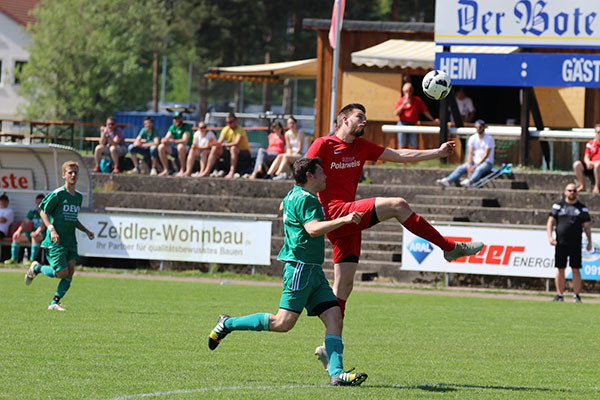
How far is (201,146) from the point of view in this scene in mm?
26859

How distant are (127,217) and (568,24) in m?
11.3

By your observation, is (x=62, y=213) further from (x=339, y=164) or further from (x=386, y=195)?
(x=386, y=195)

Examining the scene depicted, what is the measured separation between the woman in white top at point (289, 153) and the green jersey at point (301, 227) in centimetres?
1719

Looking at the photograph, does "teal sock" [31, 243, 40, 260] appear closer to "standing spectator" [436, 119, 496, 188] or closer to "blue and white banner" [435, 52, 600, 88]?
"standing spectator" [436, 119, 496, 188]

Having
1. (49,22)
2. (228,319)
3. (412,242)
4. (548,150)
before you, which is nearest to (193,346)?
(228,319)

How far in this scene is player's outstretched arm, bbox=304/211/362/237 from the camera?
25.6ft

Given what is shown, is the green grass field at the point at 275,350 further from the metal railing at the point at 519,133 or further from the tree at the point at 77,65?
the tree at the point at 77,65

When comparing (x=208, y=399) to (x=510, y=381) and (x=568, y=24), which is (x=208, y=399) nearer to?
(x=510, y=381)

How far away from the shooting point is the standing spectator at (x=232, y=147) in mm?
26391

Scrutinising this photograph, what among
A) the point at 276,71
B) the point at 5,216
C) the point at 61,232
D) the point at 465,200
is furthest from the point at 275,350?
the point at 276,71

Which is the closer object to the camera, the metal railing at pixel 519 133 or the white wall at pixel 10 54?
the metal railing at pixel 519 133

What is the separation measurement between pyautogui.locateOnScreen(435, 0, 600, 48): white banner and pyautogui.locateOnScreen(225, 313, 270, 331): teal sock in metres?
17.1

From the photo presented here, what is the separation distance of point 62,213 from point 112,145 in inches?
562

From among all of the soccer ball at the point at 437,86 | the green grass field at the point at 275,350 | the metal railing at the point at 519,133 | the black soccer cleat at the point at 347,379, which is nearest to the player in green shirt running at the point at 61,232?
the green grass field at the point at 275,350
